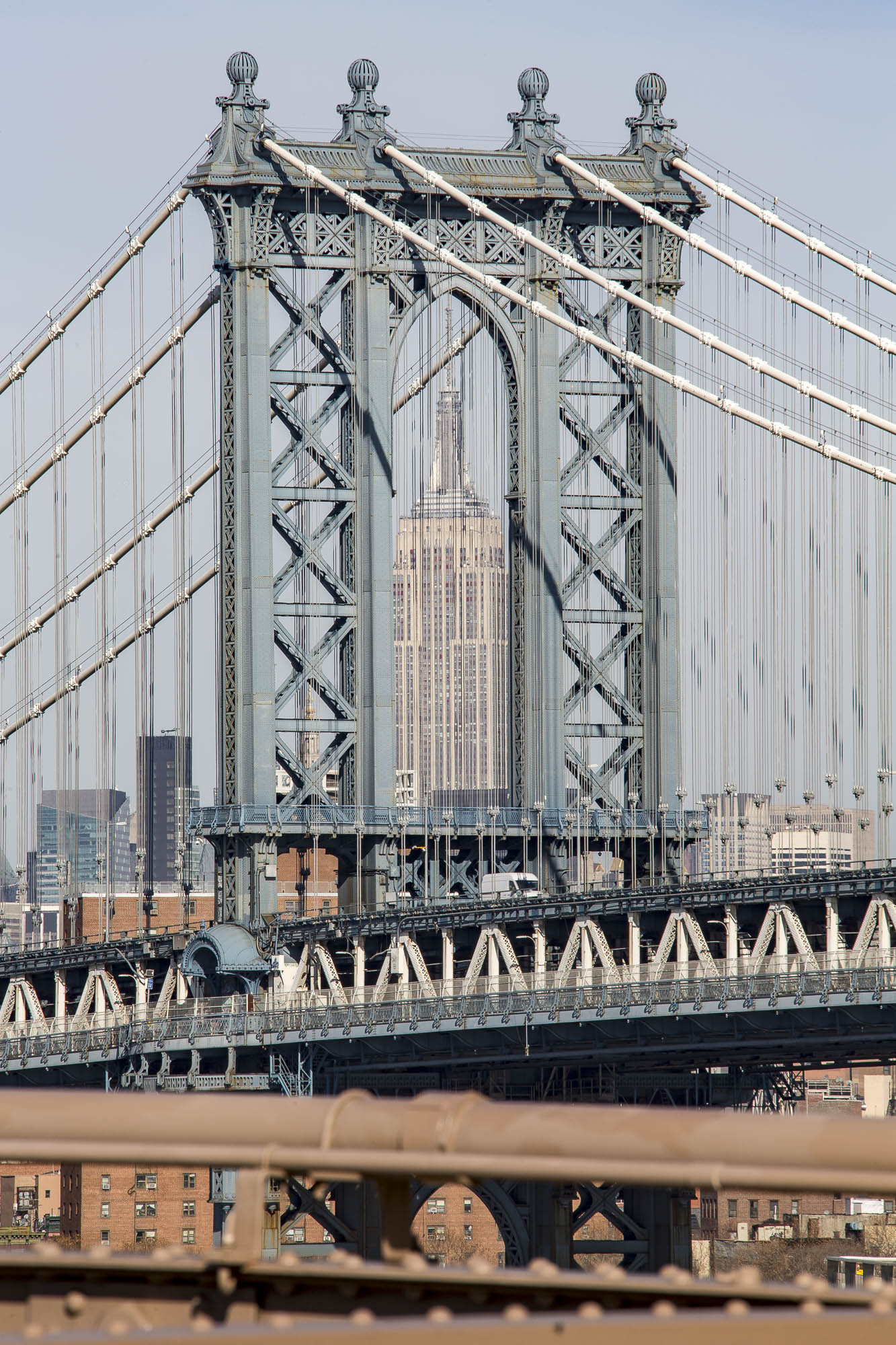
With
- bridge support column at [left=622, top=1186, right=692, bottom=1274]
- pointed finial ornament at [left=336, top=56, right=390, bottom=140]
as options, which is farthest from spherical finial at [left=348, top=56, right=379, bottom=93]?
bridge support column at [left=622, top=1186, right=692, bottom=1274]

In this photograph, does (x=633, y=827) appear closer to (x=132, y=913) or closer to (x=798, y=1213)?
(x=798, y=1213)

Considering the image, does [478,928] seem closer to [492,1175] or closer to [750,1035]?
[750,1035]

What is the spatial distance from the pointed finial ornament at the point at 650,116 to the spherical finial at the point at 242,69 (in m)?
14.6

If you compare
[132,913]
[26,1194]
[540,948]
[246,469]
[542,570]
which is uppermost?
[246,469]

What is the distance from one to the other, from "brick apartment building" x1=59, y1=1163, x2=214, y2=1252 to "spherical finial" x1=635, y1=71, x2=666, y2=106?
6148 cm

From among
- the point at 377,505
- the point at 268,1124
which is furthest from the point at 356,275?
the point at 268,1124

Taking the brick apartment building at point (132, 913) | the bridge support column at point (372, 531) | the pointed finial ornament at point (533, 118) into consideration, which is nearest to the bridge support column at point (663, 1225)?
the bridge support column at point (372, 531)

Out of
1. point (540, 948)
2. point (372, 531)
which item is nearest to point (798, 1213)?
point (540, 948)

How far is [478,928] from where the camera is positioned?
78438 millimetres

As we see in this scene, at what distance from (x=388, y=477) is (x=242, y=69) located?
15309 millimetres

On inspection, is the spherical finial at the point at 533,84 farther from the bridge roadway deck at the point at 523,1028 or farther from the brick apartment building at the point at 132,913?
the brick apartment building at the point at 132,913

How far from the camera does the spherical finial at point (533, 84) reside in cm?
8669

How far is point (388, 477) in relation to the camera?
81.8 metres

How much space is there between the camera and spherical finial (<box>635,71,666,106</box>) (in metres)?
86.7
